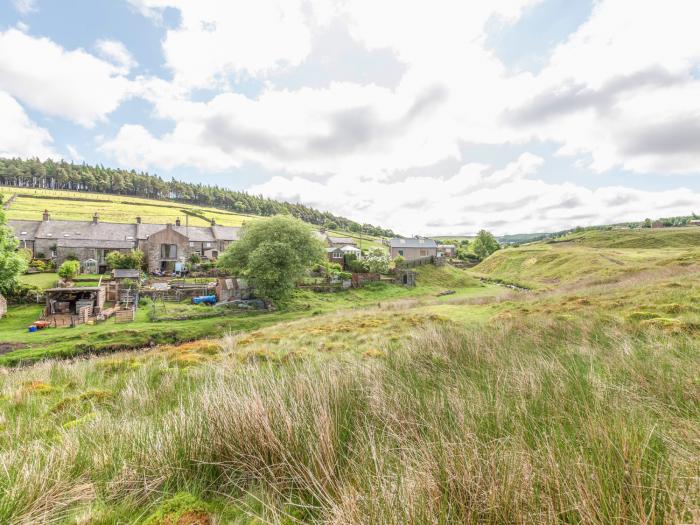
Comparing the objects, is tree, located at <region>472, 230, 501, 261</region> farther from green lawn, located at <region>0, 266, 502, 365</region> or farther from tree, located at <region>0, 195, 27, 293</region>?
tree, located at <region>0, 195, 27, 293</region>

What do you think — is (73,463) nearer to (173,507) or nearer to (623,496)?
(173,507)

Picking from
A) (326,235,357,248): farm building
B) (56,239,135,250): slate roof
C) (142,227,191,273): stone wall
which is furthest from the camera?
(326,235,357,248): farm building

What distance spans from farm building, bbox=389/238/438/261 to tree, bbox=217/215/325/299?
35386 millimetres

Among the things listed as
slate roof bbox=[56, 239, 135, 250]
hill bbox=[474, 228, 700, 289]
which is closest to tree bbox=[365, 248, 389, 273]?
hill bbox=[474, 228, 700, 289]

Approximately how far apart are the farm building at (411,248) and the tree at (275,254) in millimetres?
35386

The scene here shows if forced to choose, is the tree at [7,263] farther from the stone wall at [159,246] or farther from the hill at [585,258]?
the hill at [585,258]

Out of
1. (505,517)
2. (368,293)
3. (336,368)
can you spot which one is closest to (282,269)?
(368,293)

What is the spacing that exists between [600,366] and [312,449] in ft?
13.6

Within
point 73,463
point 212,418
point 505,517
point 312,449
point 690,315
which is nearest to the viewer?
point 505,517

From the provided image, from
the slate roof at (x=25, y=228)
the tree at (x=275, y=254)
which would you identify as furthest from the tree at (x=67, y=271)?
the slate roof at (x=25, y=228)

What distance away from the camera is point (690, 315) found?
8258mm

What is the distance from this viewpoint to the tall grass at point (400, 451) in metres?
1.63

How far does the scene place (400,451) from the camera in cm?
245

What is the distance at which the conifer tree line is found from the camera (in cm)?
12412
